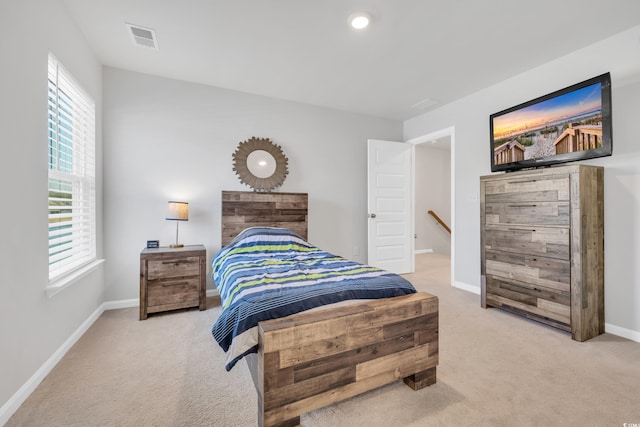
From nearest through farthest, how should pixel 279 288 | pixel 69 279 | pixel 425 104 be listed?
pixel 279 288
pixel 69 279
pixel 425 104

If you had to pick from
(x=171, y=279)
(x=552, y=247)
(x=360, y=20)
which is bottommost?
(x=171, y=279)

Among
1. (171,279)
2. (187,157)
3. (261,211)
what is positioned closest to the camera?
(171,279)

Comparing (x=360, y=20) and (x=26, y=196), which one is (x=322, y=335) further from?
(x=360, y=20)

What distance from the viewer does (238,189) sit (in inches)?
142

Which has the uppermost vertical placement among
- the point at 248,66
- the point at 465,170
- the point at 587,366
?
the point at 248,66

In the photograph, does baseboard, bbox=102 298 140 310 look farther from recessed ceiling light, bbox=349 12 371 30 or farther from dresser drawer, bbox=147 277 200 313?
recessed ceiling light, bbox=349 12 371 30

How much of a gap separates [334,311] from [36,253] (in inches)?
74.2

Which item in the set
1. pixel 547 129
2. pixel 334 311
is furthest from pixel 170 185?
pixel 547 129

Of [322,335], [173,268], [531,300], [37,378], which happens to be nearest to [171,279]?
[173,268]

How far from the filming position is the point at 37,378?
169cm

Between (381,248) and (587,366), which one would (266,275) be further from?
(381,248)

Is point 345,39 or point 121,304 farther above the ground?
point 345,39

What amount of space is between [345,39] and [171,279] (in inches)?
111

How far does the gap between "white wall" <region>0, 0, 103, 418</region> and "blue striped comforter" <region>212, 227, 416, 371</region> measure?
3.53 feet
